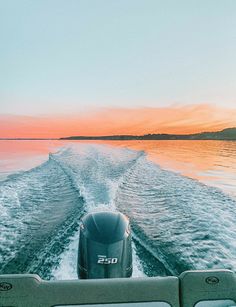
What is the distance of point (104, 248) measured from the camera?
126 inches

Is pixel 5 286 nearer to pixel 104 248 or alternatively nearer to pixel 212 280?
pixel 212 280

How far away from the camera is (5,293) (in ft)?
5.90

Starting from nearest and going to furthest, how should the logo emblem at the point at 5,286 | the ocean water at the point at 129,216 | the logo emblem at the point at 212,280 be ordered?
the logo emblem at the point at 5,286, the logo emblem at the point at 212,280, the ocean water at the point at 129,216

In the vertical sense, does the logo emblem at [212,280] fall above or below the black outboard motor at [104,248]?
above

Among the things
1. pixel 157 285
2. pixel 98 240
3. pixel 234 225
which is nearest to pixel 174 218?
pixel 234 225

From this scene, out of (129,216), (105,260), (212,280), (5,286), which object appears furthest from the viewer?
(129,216)

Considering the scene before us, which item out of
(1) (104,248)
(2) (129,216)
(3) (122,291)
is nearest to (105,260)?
(1) (104,248)

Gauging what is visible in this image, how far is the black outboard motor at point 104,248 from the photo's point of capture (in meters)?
3.15

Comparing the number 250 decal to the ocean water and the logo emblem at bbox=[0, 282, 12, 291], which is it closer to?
the ocean water

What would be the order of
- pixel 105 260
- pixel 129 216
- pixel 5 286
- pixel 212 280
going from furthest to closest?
1. pixel 129 216
2. pixel 105 260
3. pixel 212 280
4. pixel 5 286

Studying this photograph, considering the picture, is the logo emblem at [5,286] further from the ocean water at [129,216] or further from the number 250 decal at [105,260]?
the ocean water at [129,216]

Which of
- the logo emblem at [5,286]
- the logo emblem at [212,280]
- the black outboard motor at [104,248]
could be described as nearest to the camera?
the logo emblem at [5,286]

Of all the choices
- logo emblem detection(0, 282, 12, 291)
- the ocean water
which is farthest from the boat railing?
the ocean water

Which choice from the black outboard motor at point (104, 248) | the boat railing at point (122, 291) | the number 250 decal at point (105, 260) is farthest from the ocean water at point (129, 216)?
the boat railing at point (122, 291)
